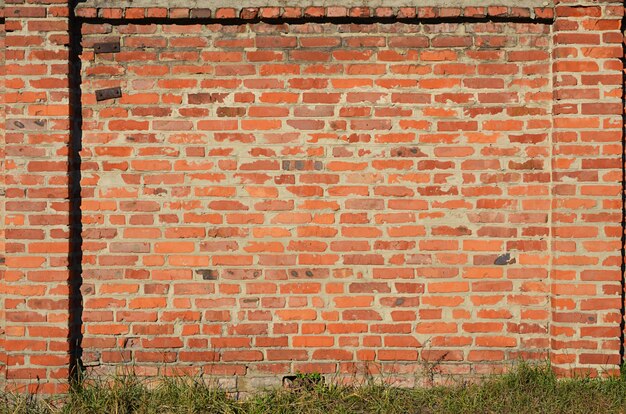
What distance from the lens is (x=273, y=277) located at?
3859 mm

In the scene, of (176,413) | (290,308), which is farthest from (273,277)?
(176,413)

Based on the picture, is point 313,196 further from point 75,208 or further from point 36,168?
point 36,168

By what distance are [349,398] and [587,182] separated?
2037mm

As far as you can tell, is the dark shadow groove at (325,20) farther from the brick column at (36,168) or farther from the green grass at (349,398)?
the green grass at (349,398)

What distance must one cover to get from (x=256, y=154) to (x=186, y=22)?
3.19 ft

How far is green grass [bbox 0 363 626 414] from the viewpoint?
11.6 feet

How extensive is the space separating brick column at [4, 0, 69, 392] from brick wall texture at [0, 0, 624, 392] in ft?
0.36

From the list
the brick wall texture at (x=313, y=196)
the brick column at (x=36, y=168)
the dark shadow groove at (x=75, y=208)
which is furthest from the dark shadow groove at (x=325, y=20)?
the brick column at (x=36, y=168)

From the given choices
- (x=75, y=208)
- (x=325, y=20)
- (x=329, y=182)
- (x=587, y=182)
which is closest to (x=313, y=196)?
(x=329, y=182)

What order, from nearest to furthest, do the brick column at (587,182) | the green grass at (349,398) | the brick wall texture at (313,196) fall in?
the green grass at (349,398), the brick column at (587,182), the brick wall texture at (313,196)

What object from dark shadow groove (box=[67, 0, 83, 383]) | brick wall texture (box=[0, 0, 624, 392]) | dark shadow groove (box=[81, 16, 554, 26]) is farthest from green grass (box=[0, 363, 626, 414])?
dark shadow groove (box=[81, 16, 554, 26])

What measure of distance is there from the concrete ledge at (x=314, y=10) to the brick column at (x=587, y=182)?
29 cm

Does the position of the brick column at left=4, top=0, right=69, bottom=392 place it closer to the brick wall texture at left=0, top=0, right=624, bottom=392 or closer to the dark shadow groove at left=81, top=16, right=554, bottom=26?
the brick wall texture at left=0, top=0, right=624, bottom=392

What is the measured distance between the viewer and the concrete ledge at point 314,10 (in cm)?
378
